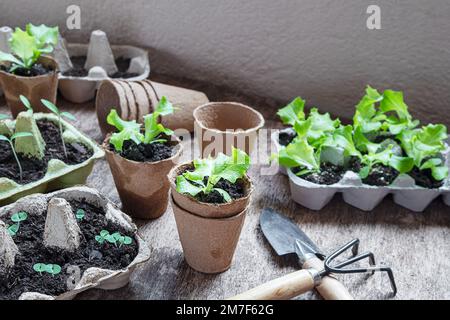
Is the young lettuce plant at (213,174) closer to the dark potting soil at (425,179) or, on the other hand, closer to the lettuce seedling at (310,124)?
the lettuce seedling at (310,124)

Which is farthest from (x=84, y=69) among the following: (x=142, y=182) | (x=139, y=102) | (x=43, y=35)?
(x=142, y=182)

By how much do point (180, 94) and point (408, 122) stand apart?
53 cm

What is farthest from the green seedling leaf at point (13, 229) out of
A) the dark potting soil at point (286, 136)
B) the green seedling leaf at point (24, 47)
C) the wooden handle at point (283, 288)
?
the dark potting soil at point (286, 136)

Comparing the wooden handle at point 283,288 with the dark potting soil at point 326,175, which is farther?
the dark potting soil at point 326,175

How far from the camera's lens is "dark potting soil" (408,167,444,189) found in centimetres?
116

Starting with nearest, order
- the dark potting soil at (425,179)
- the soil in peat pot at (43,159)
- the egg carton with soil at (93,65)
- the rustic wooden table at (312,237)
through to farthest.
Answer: the rustic wooden table at (312,237)
the soil in peat pot at (43,159)
the dark potting soil at (425,179)
the egg carton with soil at (93,65)

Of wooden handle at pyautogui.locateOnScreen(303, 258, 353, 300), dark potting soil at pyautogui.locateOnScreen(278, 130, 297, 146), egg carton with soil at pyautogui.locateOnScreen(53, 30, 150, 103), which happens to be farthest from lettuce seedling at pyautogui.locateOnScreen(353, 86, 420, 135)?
egg carton with soil at pyautogui.locateOnScreen(53, 30, 150, 103)

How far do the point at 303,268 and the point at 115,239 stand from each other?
32cm

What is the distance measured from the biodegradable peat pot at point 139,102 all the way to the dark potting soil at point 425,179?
1.72 feet

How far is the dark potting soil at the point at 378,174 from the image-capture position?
1146 millimetres

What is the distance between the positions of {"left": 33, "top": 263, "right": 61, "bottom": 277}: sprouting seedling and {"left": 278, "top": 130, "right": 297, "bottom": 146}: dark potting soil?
1.95ft

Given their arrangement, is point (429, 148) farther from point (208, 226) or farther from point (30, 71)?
point (30, 71)
